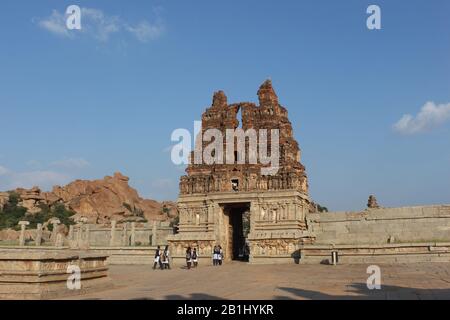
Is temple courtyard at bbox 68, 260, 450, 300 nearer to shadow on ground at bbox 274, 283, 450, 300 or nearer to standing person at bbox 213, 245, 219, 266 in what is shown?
shadow on ground at bbox 274, 283, 450, 300

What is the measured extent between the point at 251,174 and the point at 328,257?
8433mm

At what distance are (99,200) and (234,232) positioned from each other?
40132 mm

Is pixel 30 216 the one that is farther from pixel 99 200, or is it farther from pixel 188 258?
pixel 188 258

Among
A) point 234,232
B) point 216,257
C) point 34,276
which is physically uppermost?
point 234,232

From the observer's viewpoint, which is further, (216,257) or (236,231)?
(236,231)

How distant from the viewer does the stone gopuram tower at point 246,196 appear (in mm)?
27938

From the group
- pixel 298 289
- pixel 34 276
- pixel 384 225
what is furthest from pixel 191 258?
pixel 34 276

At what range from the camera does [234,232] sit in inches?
1298

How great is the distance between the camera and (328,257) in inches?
974

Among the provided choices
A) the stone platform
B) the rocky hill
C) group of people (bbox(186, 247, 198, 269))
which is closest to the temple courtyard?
the stone platform

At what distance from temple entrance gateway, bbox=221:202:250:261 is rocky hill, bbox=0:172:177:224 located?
111 ft

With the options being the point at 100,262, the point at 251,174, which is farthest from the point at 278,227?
the point at 100,262

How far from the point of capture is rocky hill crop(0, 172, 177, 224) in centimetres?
6725
